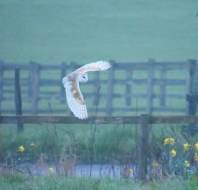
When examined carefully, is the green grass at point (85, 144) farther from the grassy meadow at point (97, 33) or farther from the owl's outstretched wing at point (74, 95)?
the grassy meadow at point (97, 33)

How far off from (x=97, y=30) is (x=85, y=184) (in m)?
26.5

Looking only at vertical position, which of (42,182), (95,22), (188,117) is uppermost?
(95,22)

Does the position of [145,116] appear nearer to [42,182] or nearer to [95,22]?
[42,182]

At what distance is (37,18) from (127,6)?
15.7ft

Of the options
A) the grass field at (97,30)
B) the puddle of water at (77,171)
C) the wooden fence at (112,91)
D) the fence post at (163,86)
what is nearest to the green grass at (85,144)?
the puddle of water at (77,171)

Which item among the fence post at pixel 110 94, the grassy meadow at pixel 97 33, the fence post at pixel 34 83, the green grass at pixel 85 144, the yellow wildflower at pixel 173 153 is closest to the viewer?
the yellow wildflower at pixel 173 153

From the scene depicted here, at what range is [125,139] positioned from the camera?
40.2ft

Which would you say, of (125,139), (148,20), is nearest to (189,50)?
(148,20)

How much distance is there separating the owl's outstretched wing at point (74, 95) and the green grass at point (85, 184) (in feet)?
2.32

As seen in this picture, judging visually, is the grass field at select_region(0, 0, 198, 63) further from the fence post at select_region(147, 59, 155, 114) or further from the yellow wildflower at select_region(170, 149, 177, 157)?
the yellow wildflower at select_region(170, 149, 177, 157)

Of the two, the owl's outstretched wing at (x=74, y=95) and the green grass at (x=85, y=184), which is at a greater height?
the owl's outstretched wing at (x=74, y=95)

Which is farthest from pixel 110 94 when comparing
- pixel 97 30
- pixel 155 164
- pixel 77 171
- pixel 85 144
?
pixel 97 30

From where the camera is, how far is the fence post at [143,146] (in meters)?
9.32

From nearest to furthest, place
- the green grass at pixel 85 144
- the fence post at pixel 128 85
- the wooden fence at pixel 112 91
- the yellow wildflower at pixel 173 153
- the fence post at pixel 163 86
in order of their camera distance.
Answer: the yellow wildflower at pixel 173 153, the green grass at pixel 85 144, the wooden fence at pixel 112 91, the fence post at pixel 163 86, the fence post at pixel 128 85
